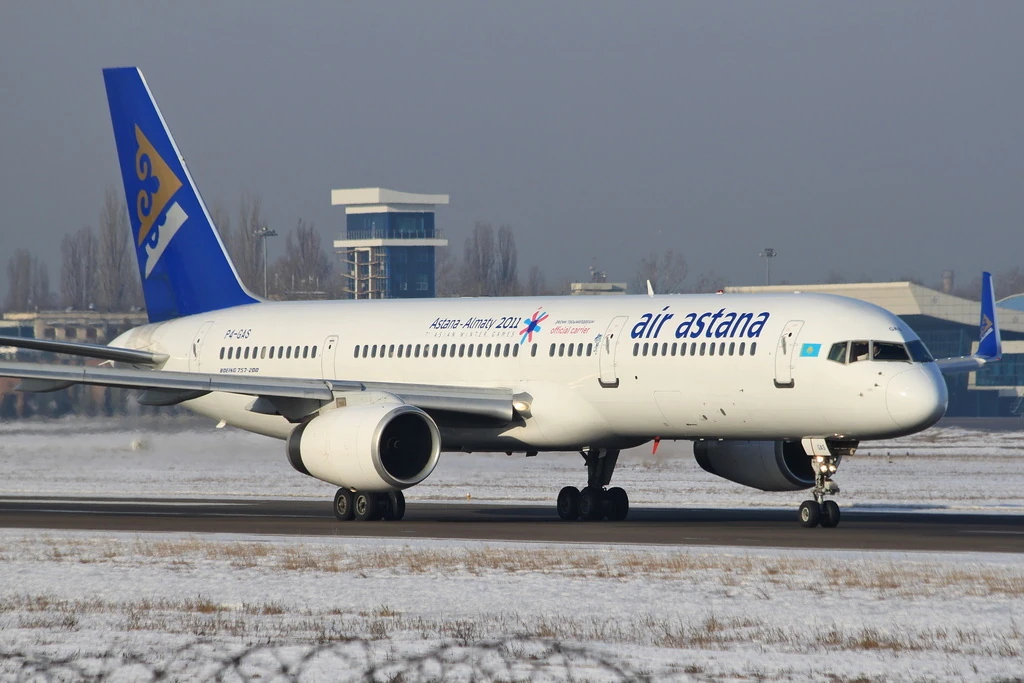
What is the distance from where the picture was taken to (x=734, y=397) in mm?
24641

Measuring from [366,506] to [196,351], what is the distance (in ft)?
28.0

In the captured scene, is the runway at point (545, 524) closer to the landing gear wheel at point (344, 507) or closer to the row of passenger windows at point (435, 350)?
the landing gear wheel at point (344, 507)

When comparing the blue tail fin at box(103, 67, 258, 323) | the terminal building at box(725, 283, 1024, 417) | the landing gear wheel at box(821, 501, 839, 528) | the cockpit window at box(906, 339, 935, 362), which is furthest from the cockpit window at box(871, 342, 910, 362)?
the terminal building at box(725, 283, 1024, 417)

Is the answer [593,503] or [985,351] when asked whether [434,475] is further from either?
[985,351]

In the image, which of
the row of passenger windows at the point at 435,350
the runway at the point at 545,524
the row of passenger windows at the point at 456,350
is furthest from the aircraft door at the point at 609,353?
the runway at the point at 545,524

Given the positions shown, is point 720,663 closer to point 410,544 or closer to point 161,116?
point 410,544

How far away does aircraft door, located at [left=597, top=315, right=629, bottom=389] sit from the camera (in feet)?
86.1

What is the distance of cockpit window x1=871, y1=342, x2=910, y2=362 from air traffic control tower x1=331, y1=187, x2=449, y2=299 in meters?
120

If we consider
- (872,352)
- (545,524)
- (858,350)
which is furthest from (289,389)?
(872,352)

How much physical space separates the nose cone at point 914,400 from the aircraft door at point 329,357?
12303 millimetres

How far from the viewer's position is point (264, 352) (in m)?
32.0

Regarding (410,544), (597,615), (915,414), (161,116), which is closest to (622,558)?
(410,544)

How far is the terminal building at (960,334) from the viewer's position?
104 m

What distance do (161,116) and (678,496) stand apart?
1495 cm
